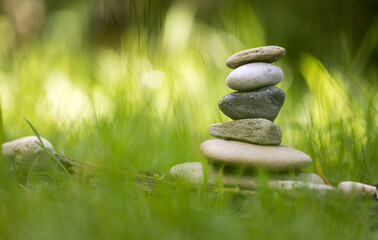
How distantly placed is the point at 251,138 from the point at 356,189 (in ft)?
1.80

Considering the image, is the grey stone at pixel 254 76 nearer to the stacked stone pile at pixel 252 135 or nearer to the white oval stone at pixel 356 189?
the stacked stone pile at pixel 252 135

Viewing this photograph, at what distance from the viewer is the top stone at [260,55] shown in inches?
74.1

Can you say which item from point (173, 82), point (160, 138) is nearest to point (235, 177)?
point (160, 138)

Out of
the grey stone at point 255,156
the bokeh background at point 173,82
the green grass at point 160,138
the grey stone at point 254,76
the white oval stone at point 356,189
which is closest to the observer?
the green grass at point 160,138

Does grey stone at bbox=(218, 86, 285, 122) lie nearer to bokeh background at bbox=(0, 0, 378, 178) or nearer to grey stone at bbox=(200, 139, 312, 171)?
grey stone at bbox=(200, 139, 312, 171)

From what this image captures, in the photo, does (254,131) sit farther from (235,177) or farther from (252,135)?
(235,177)

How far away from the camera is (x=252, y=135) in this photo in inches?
76.1

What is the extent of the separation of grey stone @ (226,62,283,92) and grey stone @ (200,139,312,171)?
0.31 m

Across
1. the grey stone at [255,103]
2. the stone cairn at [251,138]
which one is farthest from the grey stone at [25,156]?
the grey stone at [255,103]

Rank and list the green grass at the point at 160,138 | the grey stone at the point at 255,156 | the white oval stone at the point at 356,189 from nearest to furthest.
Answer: the green grass at the point at 160,138 < the white oval stone at the point at 356,189 < the grey stone at the point at 255,156

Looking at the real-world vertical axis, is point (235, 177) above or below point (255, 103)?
below

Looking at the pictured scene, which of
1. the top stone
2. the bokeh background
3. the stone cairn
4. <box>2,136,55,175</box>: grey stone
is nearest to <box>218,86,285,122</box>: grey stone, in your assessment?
the stone cairn

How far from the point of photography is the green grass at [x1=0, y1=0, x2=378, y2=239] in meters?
1.11

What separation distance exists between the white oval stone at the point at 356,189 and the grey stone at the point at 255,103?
1.76 feet
